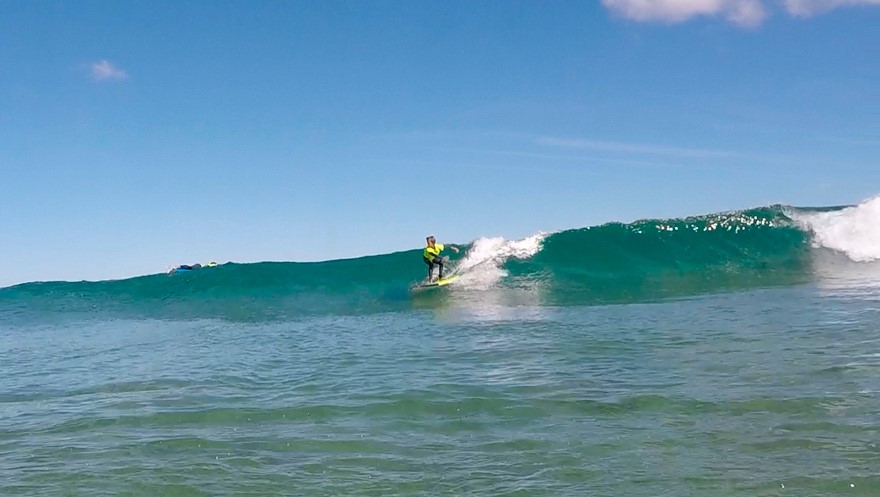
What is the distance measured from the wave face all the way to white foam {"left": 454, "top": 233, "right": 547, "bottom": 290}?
4cm

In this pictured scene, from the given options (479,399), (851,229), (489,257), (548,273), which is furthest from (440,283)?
(479,399)

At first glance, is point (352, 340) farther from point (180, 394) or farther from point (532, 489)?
point (532, 489)

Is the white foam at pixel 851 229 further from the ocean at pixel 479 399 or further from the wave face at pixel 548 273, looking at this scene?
the ocean at pixel 479 399

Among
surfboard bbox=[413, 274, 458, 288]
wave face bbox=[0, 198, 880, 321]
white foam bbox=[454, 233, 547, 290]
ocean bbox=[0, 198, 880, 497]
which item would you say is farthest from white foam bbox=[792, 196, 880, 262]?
surfboard bbox=[413, 274, 458, 288]

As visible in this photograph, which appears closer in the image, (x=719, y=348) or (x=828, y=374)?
(x=828, y=374)

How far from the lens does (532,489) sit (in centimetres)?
528

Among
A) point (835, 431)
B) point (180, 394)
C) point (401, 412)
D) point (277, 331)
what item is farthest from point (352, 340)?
point (835, 431)

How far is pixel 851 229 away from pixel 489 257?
12704 mm

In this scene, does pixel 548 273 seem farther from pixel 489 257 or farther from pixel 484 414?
pixel 484 414

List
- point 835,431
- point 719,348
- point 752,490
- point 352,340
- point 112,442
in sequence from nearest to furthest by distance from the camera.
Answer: point 752,490 → point 835,431 → point 112,442 → point 719,348 → point 352,340

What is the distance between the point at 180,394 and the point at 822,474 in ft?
23.9

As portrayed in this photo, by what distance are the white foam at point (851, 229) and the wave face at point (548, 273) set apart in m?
0.04

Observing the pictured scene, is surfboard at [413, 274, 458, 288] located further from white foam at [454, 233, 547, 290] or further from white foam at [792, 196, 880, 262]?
white foam at [792, 196, 880, 262]

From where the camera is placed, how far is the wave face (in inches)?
845
